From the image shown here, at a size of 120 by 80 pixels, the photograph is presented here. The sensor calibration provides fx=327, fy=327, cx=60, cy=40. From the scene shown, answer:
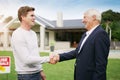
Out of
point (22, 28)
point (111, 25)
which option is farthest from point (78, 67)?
point (111, 25)

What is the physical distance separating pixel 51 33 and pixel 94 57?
25.7 m

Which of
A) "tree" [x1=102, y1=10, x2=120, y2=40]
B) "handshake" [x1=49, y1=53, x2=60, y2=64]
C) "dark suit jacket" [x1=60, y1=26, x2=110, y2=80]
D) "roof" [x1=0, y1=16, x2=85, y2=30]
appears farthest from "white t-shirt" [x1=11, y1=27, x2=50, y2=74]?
"tree" [x1=102, y1=10, x2=120, y2=40]

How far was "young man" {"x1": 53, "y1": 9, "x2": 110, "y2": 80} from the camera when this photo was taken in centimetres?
368

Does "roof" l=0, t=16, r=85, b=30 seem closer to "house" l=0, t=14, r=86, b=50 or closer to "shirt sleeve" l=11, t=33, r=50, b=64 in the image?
"house" l=0, t=14, r=86, b=50

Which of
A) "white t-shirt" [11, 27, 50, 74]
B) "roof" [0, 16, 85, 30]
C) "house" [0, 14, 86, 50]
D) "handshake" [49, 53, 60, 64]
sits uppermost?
"white t-shirt" [11, 27, 50, 74]

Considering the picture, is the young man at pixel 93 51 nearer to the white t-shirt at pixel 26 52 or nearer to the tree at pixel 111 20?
the white t-shirt at pixel 26 52

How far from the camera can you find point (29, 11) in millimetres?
3918

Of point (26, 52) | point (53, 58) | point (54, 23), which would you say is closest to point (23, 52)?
point (26, 52)

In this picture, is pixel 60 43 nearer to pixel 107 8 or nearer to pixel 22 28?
pixel 107 8

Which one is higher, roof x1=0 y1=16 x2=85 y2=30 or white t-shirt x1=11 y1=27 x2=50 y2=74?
white t-shirt x1=11 y1=27 x2=50 y2=74

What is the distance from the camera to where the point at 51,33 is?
29.4 metres

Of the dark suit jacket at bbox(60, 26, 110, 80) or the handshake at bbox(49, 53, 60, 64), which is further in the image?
the handshake at bbox(49, 53, 60, 64)

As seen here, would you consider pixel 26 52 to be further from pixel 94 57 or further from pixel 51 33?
pixel 51 33

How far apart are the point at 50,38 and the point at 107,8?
12031 millimetres
